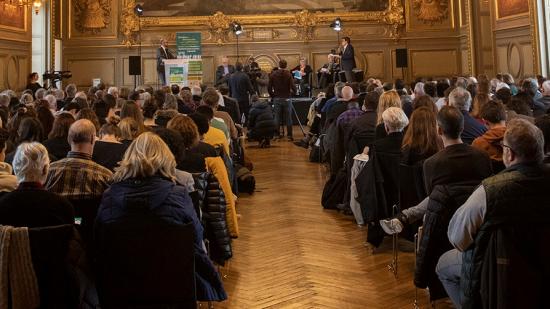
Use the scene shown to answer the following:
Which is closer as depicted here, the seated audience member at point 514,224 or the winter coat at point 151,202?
the seated audience member at point 514,224

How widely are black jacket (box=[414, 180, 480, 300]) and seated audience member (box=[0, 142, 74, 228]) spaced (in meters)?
2.04

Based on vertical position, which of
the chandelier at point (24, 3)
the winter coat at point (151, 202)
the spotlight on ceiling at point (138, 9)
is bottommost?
the spotlight on ceiling at point (138, 9)

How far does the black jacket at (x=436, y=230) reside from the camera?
3527 mm

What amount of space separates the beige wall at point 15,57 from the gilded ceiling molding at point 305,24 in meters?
7.35

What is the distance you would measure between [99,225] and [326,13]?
15.3m

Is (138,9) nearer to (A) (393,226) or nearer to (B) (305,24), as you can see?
(B) (305,24)

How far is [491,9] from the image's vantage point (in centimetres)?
1473

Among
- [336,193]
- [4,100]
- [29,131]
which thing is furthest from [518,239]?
[4,100]

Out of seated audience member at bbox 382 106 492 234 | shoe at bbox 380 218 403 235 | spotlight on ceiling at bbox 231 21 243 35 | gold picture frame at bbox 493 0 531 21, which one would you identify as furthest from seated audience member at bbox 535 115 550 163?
spotlight on ceiling at bbox 231 21 243 35

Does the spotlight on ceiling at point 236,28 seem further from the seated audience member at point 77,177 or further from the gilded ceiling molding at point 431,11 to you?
the seated audience member at point 77,177

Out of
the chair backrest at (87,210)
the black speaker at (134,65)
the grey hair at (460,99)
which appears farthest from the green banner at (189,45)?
the chair backrest at (87,210)

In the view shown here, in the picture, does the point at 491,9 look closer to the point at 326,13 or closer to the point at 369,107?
the point at 326,13

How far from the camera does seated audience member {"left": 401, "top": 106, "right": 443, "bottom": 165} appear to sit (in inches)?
183

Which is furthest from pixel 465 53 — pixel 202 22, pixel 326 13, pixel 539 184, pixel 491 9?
pixel 539 184
